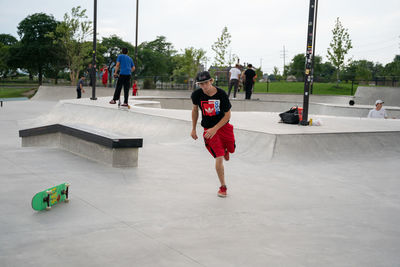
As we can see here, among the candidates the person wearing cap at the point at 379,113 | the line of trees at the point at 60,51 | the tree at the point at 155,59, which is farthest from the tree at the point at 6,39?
the person wearing cap at the point at 379,113

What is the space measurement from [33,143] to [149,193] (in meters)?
5.79

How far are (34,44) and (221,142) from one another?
70.1m

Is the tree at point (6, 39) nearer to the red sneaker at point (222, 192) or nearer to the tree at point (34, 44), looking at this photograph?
the tree at point (34, 44)

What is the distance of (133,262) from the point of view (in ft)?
10.2

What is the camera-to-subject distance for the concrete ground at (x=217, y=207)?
10.9 feet

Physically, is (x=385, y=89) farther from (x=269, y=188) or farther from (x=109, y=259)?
(x=109, y=259)

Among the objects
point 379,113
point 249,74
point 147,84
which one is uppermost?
point 249,74

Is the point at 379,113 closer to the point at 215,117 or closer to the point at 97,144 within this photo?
the point at 215,117

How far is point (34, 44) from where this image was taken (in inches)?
2653

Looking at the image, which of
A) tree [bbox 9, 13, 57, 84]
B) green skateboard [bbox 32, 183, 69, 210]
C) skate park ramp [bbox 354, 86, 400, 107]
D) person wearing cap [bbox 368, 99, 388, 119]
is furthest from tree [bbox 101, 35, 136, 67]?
green skateboard [bbox 32, 183, 69, 210]

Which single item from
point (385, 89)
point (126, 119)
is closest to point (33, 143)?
point (126, 119)

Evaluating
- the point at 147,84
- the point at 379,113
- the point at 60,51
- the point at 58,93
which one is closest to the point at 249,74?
the point at 379,113

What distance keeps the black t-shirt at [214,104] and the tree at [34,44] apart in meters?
67.2

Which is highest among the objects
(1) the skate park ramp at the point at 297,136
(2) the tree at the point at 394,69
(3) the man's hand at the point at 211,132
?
(2) the tree at the point at 394,69
